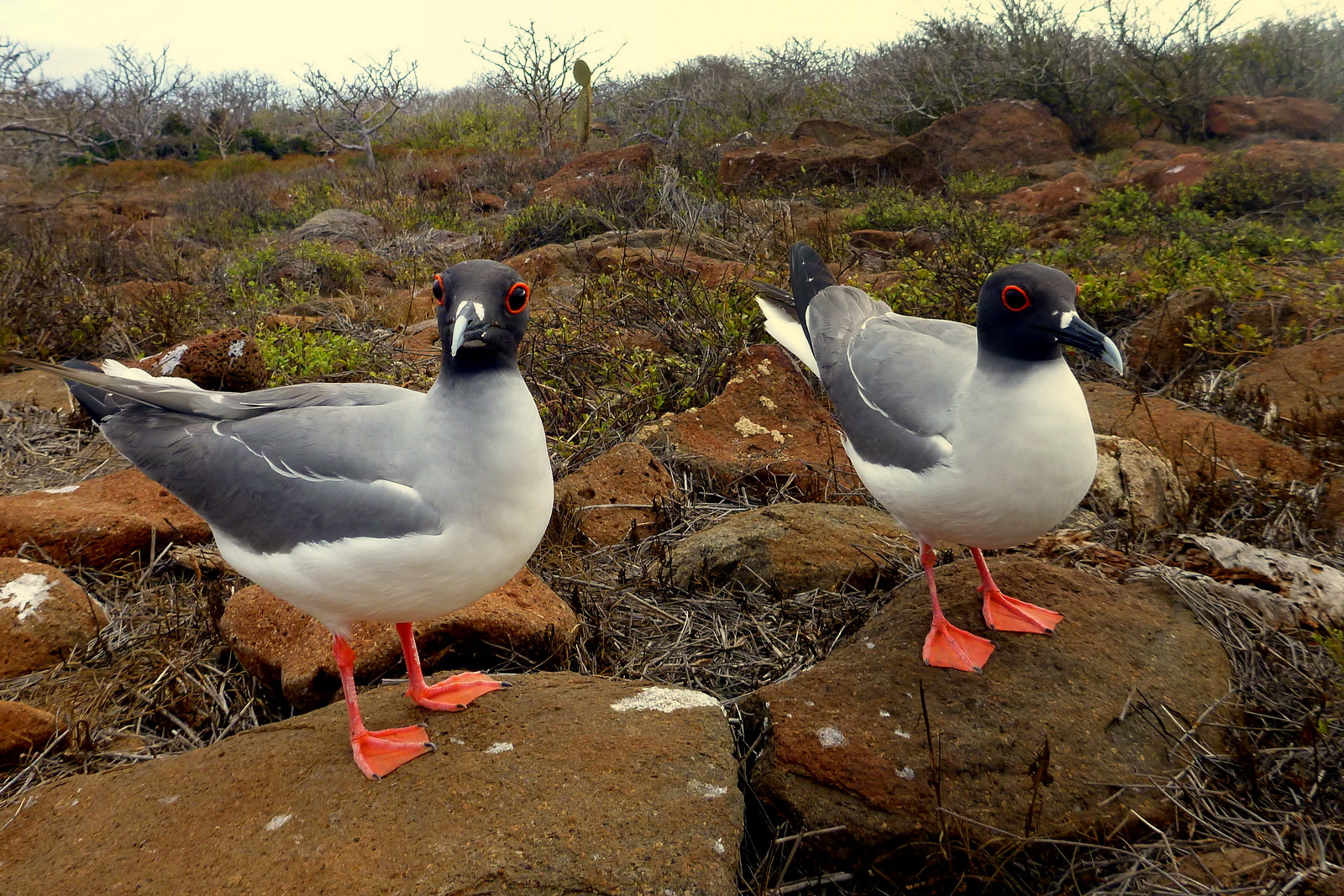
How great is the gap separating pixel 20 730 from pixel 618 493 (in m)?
2.52

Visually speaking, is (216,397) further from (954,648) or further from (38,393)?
(38,393)

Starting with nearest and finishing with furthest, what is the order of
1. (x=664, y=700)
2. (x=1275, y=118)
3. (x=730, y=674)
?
(x=664, y=700)
(x=730, y=674)
(x=1275, y=118)

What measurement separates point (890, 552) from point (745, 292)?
9.74 ft

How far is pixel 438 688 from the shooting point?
274 cm

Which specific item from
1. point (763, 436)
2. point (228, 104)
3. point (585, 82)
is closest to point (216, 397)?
point (763, 436)

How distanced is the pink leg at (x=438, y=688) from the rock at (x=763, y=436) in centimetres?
206

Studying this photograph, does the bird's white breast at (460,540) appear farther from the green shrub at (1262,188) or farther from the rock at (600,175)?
the green shrub at (1262,188)

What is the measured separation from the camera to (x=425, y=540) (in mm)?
2195

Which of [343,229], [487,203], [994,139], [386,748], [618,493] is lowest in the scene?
[386,748]

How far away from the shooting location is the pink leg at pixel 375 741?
7.86ft

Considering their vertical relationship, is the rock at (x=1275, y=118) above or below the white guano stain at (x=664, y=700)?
above

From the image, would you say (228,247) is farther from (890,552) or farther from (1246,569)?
(1246,569)

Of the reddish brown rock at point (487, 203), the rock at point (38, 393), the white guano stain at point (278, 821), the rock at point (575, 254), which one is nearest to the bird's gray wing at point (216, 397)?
the white guano stain at point (278, 821)

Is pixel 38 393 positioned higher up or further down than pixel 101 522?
higher up
